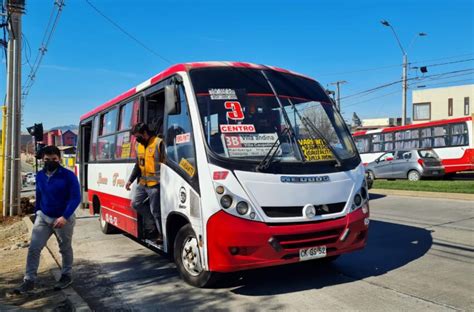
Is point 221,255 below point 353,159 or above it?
below

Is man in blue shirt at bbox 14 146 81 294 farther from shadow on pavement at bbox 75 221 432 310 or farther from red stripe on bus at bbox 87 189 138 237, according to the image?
red stripe on bus at bbox 87 189 138 237

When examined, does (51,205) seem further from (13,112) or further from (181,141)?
(13,112)

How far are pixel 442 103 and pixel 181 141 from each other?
44036 millimetres

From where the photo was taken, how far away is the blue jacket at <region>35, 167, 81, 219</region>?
216 inches

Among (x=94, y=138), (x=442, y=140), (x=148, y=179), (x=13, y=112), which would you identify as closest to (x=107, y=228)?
(x=94, y=138)

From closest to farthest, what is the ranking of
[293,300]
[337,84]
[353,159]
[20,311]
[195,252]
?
[20,311] < [293,300] < [195,252] < [353,159] < [337,84]

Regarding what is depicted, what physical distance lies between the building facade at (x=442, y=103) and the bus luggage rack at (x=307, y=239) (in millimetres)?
Result: 41998

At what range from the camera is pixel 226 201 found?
15.5 ft

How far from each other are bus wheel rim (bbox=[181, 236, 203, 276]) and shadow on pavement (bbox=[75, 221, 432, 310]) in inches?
9.7

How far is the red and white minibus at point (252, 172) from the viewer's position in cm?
476

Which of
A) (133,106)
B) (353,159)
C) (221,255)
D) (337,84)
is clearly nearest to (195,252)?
(221,255)

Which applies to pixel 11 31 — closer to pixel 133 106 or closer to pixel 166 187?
pixel 133 106

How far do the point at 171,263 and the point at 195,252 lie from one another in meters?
1.68

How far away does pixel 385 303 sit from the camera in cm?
475
